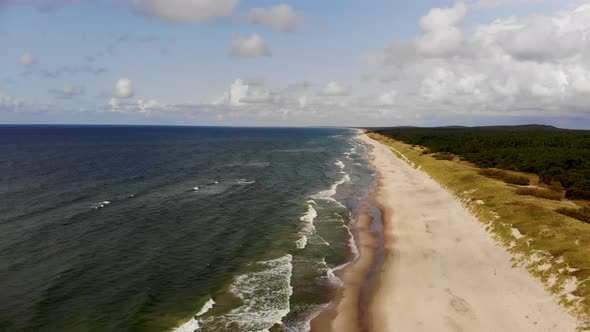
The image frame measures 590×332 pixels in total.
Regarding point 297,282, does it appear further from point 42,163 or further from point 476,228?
point 42,163

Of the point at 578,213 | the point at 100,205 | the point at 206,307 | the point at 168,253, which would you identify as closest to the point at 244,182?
the point at 100,205

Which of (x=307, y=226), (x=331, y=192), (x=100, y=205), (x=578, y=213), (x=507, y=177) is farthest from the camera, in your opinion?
(x=331, y=192)

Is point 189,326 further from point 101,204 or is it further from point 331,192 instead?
point 331,192

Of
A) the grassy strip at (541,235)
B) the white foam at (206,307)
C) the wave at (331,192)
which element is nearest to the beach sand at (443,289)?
the grassy strip at (541,235)

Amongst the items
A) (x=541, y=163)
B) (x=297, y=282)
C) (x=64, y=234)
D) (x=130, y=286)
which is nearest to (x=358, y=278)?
(x=297, y=282)

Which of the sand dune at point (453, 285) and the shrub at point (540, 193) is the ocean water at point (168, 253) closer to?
the sand dune at point (453, 285)

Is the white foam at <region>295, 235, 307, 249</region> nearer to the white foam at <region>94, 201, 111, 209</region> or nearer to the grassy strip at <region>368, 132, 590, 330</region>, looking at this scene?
the grassy strip at <region>368, 132, 590, 330</region>
